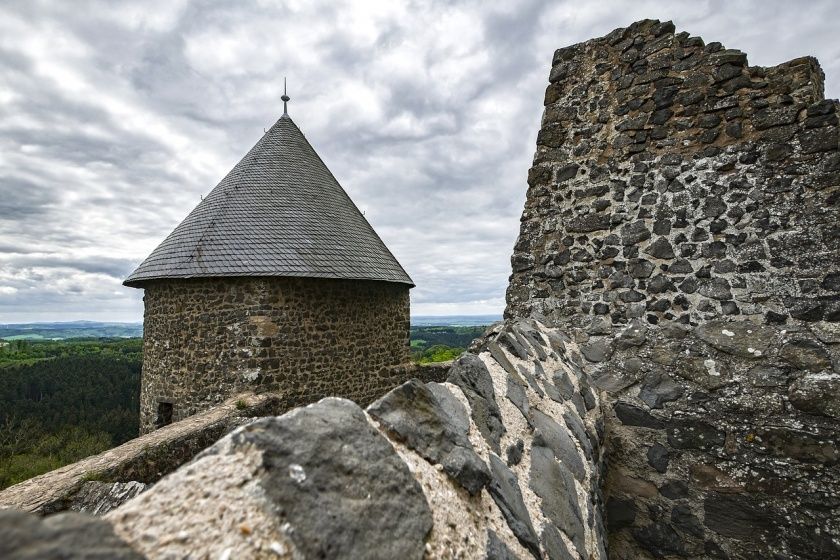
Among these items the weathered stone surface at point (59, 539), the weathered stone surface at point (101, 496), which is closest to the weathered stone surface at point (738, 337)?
the weathered stone surface at point (59, 539)

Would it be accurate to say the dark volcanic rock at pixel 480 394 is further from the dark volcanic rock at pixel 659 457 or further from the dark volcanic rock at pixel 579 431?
the dark volcanic rock at pixel 659 457

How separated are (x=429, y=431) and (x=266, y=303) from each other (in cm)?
800

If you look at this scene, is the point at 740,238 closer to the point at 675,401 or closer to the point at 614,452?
the point at 675,401

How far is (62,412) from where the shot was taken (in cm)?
2120

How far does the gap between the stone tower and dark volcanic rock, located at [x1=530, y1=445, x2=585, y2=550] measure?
750cm

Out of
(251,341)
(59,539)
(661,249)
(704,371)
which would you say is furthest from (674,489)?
(251,341)

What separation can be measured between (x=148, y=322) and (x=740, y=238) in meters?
10.6

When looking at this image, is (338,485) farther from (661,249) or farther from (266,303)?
(266,303)

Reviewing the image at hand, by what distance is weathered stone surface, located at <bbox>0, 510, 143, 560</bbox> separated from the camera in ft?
2.28

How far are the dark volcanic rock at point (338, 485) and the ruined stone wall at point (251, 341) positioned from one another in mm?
8091

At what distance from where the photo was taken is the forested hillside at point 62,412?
45.1 feet

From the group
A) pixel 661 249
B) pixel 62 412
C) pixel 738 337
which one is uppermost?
pixel 661 249

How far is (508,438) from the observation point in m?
2.09

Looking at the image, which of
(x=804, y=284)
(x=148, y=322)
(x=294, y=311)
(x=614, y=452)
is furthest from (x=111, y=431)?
(x=804, y=284)
